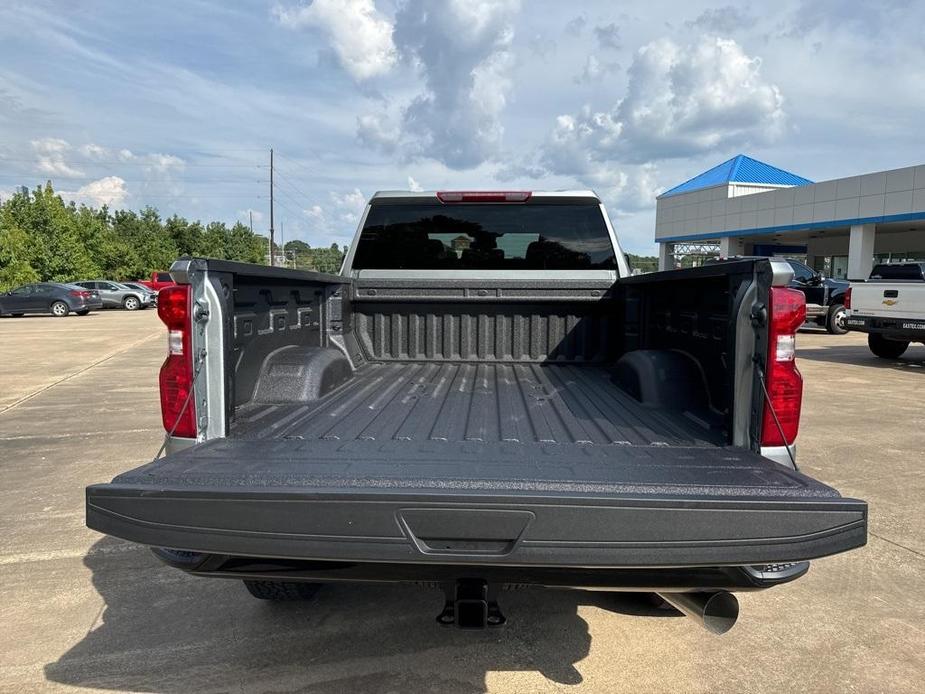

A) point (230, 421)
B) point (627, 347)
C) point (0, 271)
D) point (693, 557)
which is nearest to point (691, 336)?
point (627, 347)

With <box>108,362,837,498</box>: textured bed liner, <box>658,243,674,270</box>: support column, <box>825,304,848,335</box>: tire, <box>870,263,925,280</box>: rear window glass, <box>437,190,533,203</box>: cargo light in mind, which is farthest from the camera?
<box>658,243,674,270</box>: support column

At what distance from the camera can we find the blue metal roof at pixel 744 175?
Result: 39.6 m

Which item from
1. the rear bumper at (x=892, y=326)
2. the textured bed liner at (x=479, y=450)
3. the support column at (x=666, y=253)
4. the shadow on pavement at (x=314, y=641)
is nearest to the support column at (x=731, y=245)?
the support column at (x=666, y=253)

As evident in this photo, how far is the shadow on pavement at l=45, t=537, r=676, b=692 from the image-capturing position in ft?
8.93

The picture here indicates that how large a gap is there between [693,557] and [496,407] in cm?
149

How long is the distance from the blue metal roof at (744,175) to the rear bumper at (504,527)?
4158cm

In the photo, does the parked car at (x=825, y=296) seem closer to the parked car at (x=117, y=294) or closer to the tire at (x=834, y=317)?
the tire at (x=834, y=317)

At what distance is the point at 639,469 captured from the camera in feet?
7.07

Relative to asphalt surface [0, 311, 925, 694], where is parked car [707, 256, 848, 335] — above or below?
above

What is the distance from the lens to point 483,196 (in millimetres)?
4578

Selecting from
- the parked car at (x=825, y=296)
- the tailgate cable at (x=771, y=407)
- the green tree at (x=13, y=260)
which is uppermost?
the green tree at (x=13, y=260)

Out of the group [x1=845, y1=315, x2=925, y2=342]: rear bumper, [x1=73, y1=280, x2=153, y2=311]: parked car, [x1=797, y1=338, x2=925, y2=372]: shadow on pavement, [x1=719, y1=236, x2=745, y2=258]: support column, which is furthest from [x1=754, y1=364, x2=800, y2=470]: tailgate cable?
[x1=719, y1=236, x2=745, y2=258]: support column

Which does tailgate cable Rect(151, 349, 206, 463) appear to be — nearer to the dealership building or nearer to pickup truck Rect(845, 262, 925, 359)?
pickup truck Rect(845, 262, 925, 359)

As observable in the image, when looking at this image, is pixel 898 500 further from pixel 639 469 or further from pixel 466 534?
pixel 466 534
